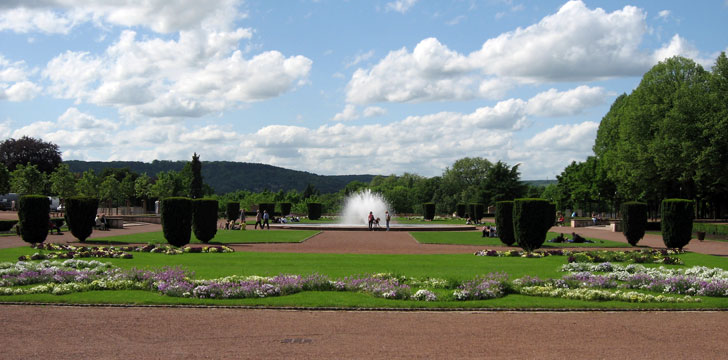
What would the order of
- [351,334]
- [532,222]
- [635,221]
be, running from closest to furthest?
[351,334] → [532,222] → [635,221]

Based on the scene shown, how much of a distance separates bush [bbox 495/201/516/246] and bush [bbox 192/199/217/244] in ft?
43.8

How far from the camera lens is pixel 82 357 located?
26.4 ft

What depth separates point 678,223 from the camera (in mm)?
26672

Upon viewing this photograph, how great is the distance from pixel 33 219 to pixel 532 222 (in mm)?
A: 21329

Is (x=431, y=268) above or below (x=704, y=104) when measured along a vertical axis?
below

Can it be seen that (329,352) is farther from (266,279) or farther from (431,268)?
(431,268)

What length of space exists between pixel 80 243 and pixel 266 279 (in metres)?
18.5

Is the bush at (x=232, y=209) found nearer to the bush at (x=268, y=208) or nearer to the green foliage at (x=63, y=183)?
the bush at (x=268, y=208)

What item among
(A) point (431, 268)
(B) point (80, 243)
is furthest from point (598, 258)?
(B) point (80, 243)

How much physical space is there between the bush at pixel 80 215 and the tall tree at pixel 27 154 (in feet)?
194

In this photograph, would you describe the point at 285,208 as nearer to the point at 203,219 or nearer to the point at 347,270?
the point at 203,219

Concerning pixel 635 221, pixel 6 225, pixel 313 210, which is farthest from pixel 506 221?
pixel 313 210

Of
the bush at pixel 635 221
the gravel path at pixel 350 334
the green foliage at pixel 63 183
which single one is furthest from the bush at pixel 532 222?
the green foliage at pixel 63 183

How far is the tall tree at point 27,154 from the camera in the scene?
81062 millimetres
